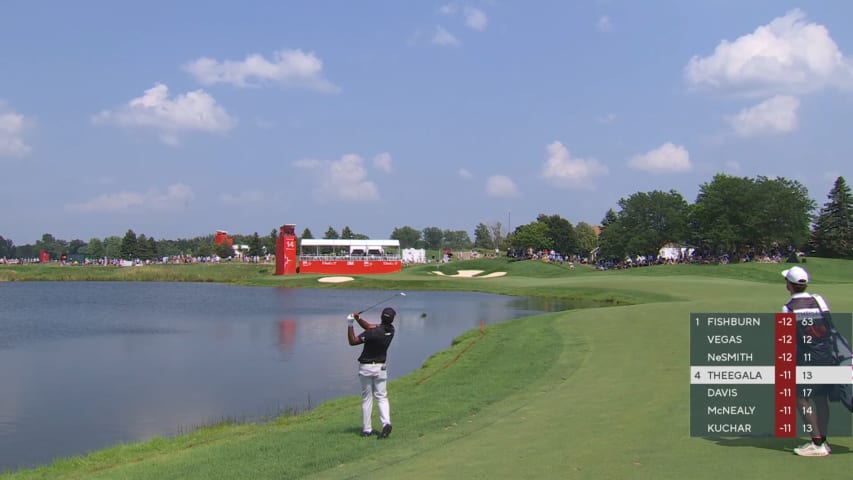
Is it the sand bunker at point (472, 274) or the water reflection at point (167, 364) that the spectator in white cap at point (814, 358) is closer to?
the water reflection at point (167, 364)

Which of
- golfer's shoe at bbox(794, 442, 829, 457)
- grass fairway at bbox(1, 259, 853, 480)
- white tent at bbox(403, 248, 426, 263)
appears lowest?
grass fairway at bbox(1, 259, 853, 480)

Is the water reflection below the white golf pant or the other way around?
below

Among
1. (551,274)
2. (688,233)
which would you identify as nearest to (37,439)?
(551,274)

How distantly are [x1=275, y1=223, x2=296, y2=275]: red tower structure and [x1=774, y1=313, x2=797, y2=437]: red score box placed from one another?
93736 mm

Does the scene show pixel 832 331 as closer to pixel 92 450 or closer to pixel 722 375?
pixel 722 375

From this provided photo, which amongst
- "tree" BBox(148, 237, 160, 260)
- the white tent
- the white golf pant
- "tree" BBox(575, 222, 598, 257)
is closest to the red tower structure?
the white tent

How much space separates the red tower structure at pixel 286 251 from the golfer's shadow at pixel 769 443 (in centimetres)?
9331

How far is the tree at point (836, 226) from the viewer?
8319 cm

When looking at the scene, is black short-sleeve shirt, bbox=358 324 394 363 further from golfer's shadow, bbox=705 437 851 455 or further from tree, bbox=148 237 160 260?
tree, bbox=148 237 160 260

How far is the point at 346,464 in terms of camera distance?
10.2 metres

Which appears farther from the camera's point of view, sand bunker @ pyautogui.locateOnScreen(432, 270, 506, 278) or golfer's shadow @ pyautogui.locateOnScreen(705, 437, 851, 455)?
sand bunker @ pyautogui.locateOnScreen(432, 270, 506, 278)

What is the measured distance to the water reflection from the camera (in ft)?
55.2

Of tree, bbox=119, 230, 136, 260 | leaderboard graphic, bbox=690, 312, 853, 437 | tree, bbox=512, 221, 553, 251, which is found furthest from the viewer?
tree, bbox=119, 230, 136, 260

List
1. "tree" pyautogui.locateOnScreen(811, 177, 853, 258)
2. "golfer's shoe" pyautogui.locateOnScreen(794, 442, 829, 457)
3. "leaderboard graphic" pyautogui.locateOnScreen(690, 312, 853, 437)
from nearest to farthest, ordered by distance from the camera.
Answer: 1. "golfer's shoe" pyautogui.locateOnScreen(794, 442, 829, 457)
2. "leaderboard graphic" pyautogui.locateOnScreen(690, 312, 853, 437)
3. "tree" pyautogui.locateOnScreen(811, 177, 853, 258)
